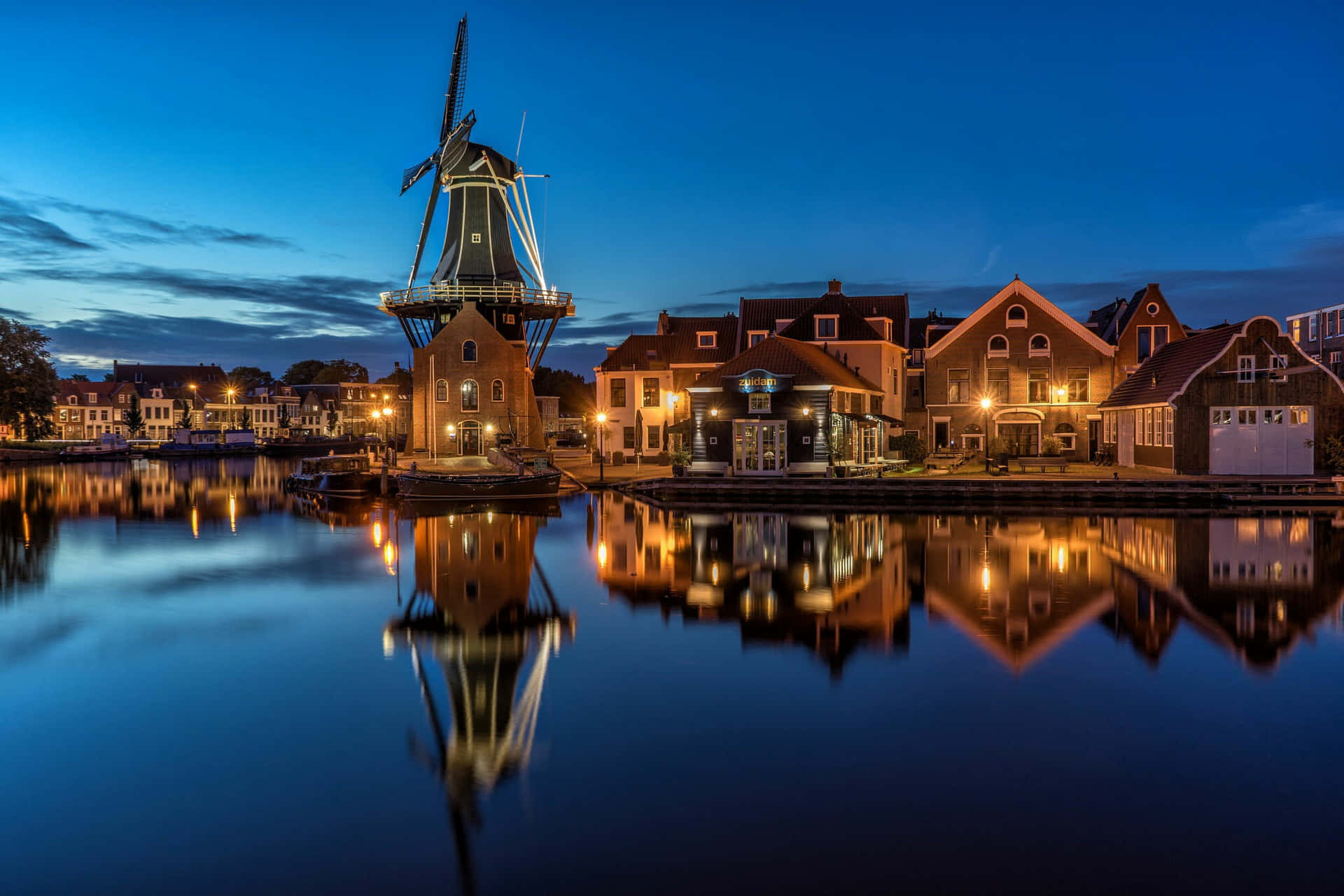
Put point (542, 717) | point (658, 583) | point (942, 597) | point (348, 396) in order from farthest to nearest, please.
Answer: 1. point (348, 396)
2. point (658, 583)
3. point (942, 597)
4. point (542, 717)

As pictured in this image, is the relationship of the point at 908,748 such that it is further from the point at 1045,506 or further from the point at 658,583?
the point at 1045,506

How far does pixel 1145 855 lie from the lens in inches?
270

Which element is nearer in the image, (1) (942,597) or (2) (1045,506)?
(1) (942,597)

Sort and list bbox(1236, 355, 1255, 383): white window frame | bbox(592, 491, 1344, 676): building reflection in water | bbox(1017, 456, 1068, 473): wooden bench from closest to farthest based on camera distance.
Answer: bbox(592, 491, 1344, 676): building reflection in water
bbox(1236, 355, 1255, 383): white window frame
bbox(1017, 456, 1068, 473): wooden bench

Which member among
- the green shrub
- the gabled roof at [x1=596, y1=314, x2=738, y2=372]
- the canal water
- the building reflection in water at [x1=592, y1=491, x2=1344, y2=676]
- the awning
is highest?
the gabled roof at [x1=596, y1=314, x2=738, y2=372]

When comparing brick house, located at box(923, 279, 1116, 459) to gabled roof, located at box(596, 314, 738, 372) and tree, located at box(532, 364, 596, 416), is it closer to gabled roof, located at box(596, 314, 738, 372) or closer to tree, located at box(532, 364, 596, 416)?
gabled roof, located at box(596, 314, 738, 372)

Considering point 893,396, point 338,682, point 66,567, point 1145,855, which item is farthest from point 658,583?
point 893,396

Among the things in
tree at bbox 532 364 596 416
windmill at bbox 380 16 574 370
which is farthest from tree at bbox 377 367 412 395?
windmill at bbox 380 16 574 370

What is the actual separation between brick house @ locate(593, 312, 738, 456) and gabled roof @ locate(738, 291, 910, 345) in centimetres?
129

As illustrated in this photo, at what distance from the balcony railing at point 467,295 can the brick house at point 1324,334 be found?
182ft

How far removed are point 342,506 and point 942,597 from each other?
91.0ft

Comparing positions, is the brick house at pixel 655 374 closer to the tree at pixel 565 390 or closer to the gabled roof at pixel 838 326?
the gabled roof at pixel 838 326

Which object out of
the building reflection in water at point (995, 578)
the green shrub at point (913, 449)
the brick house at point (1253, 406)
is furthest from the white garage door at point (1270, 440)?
the green shrub at point (913, 449)

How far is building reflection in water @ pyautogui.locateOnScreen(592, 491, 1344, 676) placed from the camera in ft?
45.2
